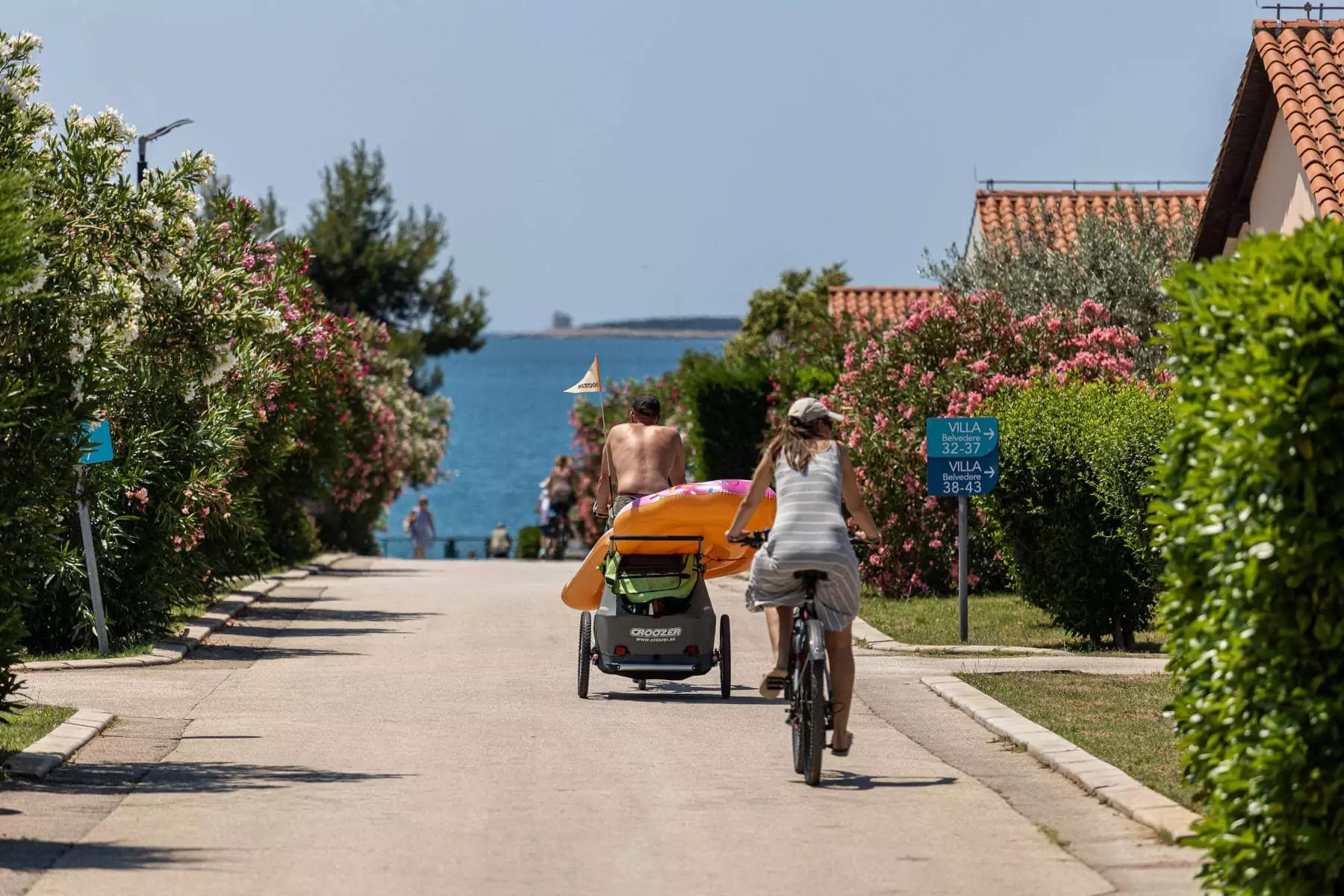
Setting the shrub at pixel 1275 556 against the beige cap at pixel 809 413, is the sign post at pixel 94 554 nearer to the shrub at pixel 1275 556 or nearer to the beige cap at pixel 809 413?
the beige cap at pixel 809 413

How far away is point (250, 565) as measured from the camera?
23.2 metres

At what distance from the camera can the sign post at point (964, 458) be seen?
17359 millimetres

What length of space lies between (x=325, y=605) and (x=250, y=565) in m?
0.98

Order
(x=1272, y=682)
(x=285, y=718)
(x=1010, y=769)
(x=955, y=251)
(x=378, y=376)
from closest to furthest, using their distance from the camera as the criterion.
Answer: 1. (x=1272, y=682)
2. (x=1010, y=769)
3. (x=285, y=718)
4. (x=955, y=251)
5. (x=378, y=376)

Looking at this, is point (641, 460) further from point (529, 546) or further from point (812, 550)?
point (529, 546)

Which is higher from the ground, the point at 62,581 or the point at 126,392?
the point at 126,392

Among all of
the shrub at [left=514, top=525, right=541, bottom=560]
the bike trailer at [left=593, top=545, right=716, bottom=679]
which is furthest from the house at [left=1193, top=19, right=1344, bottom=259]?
the shrub at [left=514, top=525, right=541, bottom=560]

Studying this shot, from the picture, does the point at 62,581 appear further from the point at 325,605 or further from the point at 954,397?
the point at 954,397

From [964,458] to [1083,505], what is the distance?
1.39m

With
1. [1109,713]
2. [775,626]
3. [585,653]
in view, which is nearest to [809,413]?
[775,626]

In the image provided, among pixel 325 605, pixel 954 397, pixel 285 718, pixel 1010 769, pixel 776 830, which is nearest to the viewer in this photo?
pixel 776 830

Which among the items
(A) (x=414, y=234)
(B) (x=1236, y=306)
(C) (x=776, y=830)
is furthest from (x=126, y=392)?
(A) (x=414, y=234)

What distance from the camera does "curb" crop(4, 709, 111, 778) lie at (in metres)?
9.81

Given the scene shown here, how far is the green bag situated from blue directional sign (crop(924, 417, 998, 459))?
4.74 m
